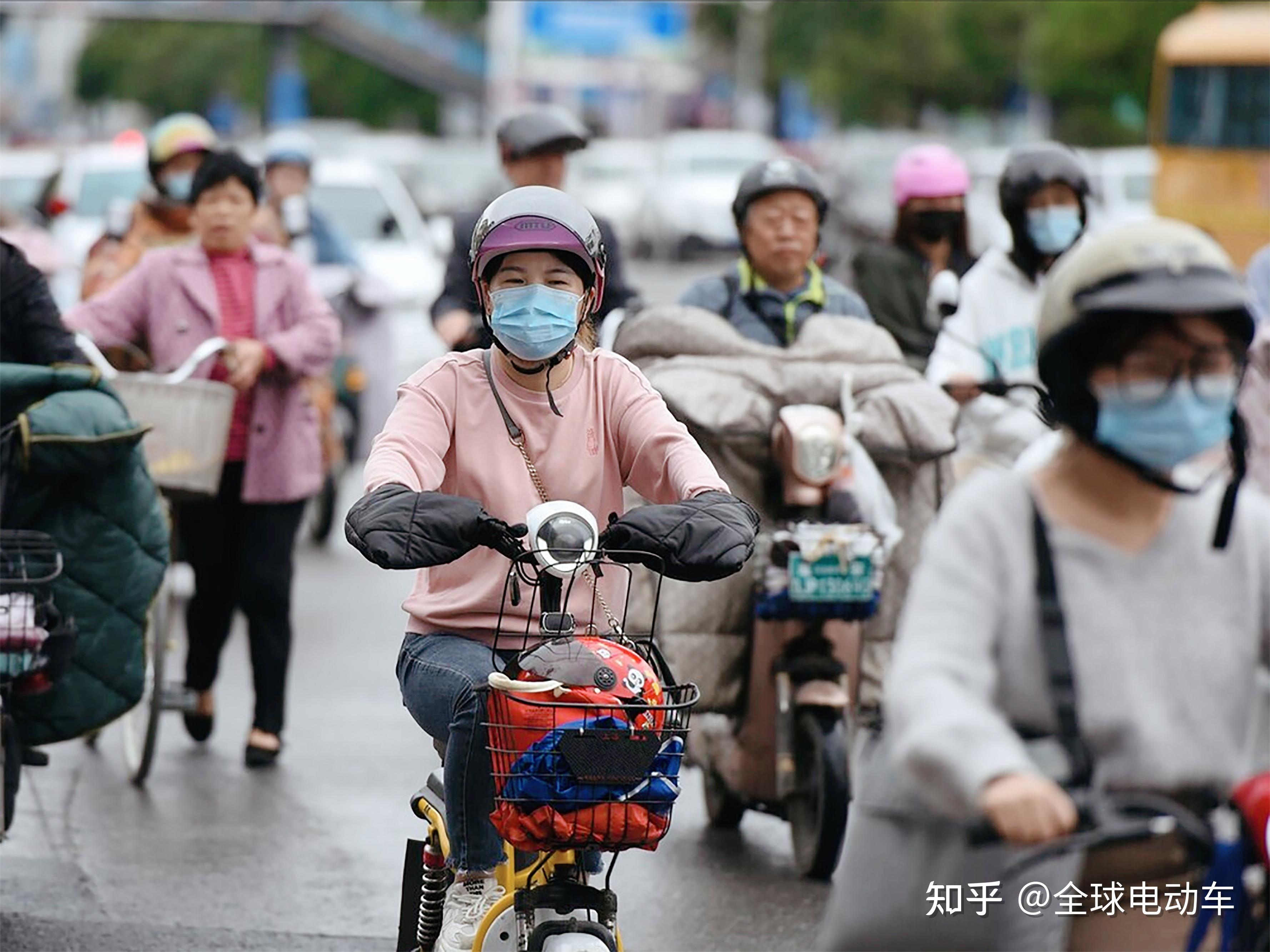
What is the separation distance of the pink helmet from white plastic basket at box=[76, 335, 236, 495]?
9.42 feet

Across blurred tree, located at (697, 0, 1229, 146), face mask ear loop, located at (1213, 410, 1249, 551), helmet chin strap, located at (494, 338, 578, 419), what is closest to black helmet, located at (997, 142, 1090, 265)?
helmet chin strap, located at (494, 338, 578, 419)

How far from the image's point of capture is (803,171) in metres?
8.05

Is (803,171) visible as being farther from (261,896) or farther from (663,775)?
(663,775)

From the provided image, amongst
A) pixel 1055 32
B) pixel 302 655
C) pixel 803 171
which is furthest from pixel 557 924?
pixel 1055 32

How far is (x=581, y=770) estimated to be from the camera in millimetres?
4316

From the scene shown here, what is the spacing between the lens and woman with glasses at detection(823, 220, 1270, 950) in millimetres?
3348

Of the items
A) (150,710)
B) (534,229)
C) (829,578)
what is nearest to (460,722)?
(534,229)

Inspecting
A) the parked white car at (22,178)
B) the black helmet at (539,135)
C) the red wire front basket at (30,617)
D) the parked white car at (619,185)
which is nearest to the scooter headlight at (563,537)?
the red wire front basket at (30,617)

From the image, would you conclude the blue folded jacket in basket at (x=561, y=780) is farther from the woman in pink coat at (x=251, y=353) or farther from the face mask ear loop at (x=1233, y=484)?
the woman in pink coat at (x=251, y=353)

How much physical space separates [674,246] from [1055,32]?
29.2 feet

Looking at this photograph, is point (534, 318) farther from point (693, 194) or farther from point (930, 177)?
point (693, 194)

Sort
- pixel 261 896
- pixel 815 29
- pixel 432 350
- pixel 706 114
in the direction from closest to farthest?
pixel 261 896
pixel 432 350
pixel 815 29
pixel 706 114

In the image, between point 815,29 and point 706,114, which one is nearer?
point 815,29

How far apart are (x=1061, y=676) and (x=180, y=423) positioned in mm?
5222
